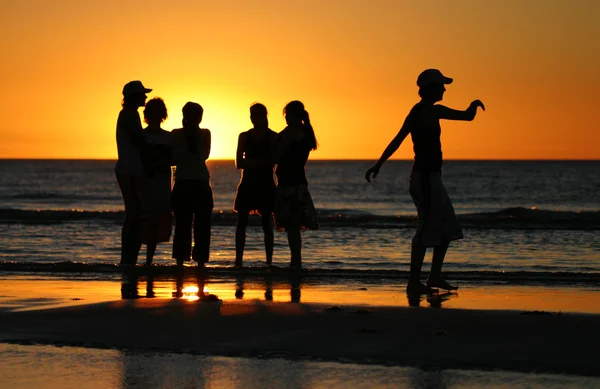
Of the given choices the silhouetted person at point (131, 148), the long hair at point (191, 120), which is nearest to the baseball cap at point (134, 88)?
the silhouetted person at point (131, 148)

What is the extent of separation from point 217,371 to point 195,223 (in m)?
5.23

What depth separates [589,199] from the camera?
186 ft

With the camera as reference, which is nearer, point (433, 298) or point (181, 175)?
point (433, 298)

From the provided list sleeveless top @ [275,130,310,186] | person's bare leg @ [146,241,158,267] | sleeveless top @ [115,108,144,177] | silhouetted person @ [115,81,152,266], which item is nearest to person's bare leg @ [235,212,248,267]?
sleeveless top @ [275,130,310,186]

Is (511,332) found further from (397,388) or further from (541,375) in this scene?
(397,388)

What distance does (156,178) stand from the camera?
980cm

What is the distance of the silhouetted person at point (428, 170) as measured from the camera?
8.12 meters

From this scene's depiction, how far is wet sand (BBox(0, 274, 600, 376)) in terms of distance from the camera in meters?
5.12

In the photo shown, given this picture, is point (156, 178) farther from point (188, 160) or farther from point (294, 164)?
point (294, 164)

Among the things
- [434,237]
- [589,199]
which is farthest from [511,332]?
[589,199]

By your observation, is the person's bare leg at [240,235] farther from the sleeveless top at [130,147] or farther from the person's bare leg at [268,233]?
the sleeveless top at [130,147]

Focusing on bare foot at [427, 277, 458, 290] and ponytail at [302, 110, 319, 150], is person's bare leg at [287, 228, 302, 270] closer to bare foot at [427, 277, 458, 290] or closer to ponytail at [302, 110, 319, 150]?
ponytail at [302, 110, 319, 150]

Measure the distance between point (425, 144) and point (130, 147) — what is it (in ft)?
10.1

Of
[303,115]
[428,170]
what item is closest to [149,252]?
[303,115]
